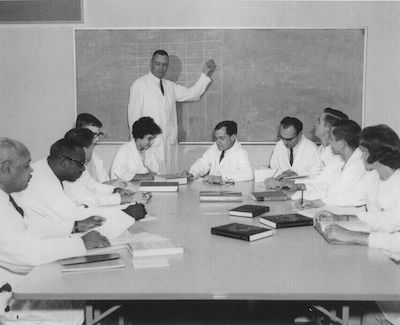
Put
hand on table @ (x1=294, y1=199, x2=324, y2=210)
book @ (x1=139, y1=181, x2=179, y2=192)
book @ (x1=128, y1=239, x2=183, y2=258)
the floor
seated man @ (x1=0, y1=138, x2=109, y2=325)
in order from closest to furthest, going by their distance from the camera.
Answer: seated man @ (x1=0, y1=138, x2=109, y2=325) → book @ (x1=128, y1=239, x2=183, y2=258) → the floor → hand on table @ (x1=294, y1=199, x2=324, y2=210) → book @ (x1=139, y1=181, x2=179, y2=192)

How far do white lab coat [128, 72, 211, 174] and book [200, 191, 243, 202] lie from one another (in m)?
1.83

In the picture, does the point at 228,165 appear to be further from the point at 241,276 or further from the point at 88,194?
the point at 241,276

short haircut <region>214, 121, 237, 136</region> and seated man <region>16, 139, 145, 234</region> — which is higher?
short haircut <region>214, 121, 237, 136</region>

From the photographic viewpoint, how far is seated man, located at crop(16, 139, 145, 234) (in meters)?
2.95

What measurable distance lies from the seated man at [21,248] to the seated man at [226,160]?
2.36m

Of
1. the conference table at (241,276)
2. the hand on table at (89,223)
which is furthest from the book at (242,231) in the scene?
the hand on table at (89,223)

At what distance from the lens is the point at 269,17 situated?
5.76 metres

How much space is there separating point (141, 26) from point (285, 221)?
3.50m

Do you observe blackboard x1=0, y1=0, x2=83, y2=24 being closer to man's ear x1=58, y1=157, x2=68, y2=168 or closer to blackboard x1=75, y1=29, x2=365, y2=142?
blackboard x1=75, y1=29, x2=365, y2=142

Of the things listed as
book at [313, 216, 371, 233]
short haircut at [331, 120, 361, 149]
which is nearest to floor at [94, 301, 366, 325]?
book at [313, 216, 371, 233]

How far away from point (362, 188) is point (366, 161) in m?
0.71

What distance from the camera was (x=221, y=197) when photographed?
369 cm

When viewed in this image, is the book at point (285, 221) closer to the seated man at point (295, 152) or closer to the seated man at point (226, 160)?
the seated man at point (226, 160)

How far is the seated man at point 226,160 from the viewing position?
4.71m
